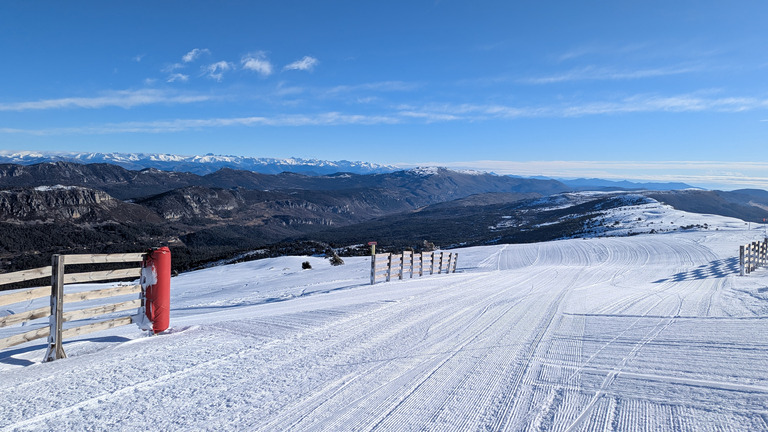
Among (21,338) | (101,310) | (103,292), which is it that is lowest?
(21,338)

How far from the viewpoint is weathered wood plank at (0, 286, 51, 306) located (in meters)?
5.21

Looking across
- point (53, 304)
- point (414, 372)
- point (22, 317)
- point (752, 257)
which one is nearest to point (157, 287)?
point (53, 304)

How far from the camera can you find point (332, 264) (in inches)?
1180

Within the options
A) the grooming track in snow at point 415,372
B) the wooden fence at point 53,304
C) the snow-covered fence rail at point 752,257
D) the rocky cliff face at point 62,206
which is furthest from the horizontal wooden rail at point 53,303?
the rocky cliff face at point 62,206

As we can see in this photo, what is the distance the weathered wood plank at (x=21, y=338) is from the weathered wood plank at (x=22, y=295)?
45 cm

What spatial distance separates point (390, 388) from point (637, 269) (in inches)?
842

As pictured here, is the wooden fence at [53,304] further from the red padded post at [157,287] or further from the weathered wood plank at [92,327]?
the red padded post at [157,287]

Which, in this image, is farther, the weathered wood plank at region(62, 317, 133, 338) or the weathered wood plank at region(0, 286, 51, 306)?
the weathered wood plank at region(62, 317, 133, 338)

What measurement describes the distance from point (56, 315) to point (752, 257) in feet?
79.5

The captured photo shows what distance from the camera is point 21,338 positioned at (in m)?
5.61

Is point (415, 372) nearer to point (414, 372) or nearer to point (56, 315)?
point (414, 372)

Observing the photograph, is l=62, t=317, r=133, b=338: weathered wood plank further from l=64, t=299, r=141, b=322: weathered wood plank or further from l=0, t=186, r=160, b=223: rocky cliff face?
l=0, t=186, r=160, b=223: rocky cliff face

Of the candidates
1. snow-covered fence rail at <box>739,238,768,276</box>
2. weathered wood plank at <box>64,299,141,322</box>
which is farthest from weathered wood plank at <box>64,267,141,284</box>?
snow-covered fence rail at <box>739,238,768,276</box>

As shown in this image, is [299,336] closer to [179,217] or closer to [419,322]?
[419,322]
